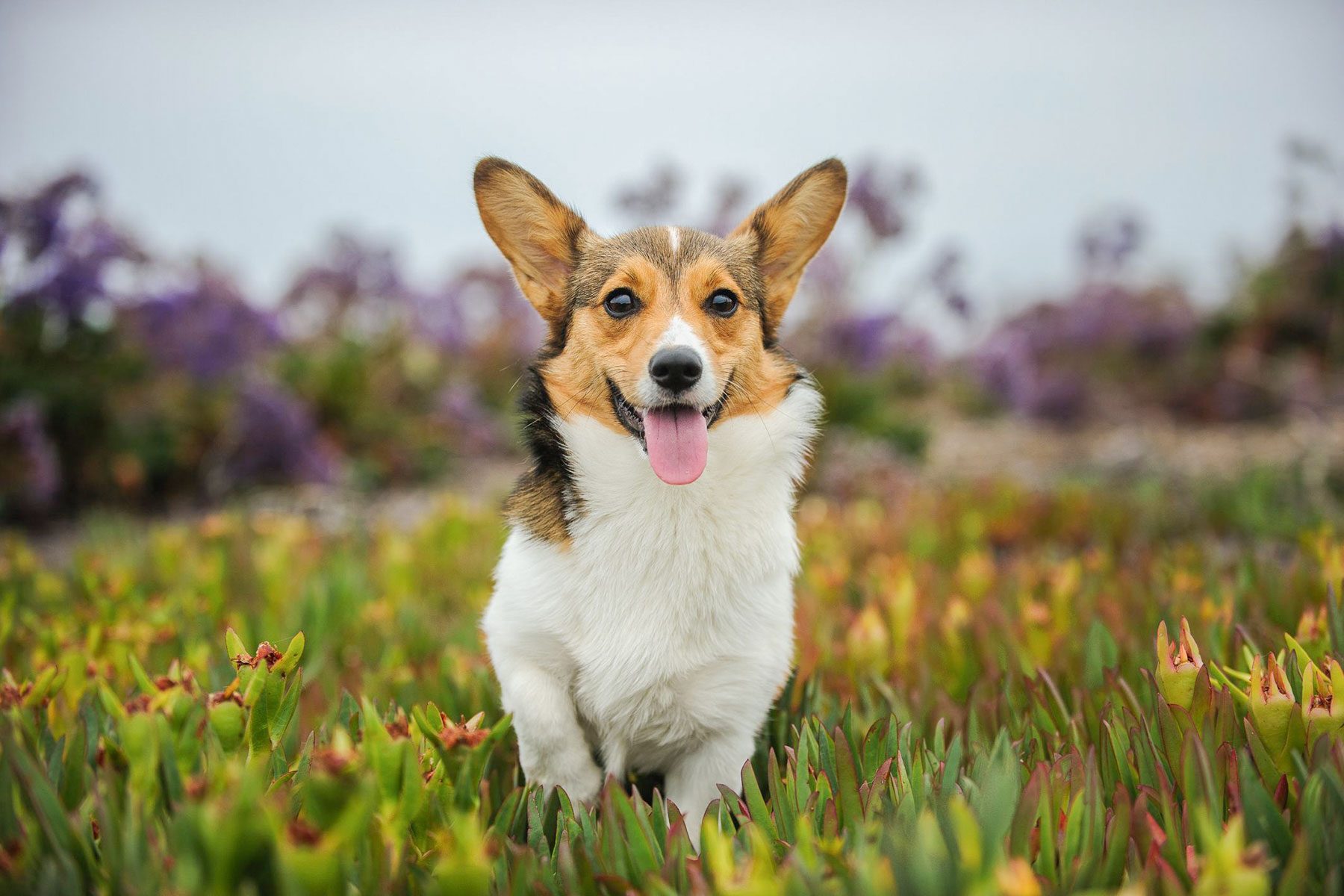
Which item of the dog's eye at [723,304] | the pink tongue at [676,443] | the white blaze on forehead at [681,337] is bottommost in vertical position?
the pink tongue at [676,443]

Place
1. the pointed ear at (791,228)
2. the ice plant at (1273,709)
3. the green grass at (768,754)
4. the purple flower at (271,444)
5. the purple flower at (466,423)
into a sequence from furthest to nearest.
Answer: the purple flower at (466,423) < the purple flower at (271,444) < the pointed ear at (791,228) < the ice plant at (1273,709) < the green grass at (768,754)

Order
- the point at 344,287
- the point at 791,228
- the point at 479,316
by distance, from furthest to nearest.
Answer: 1. the point at 479,316
2. the point at 344,287
3. the point at 791,228

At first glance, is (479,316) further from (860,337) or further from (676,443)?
(676,443)

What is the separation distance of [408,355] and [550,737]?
27.0 feet

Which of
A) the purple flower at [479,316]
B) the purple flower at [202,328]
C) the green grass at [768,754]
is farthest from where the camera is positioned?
the purple flower at [479,316]

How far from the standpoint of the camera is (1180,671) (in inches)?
77.3

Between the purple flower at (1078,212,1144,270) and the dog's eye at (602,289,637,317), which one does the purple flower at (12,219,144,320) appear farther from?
the purple flower at (1078,212,1144,270)

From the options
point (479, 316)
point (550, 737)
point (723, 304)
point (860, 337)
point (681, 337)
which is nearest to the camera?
point (550, 737)

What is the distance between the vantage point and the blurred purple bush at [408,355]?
238 inches

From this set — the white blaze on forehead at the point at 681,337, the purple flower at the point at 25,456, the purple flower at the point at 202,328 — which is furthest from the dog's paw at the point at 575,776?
the purple flower at the point at 202,328

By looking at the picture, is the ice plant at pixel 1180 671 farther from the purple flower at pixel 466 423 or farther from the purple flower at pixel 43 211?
the purple flower at pixel 466 423

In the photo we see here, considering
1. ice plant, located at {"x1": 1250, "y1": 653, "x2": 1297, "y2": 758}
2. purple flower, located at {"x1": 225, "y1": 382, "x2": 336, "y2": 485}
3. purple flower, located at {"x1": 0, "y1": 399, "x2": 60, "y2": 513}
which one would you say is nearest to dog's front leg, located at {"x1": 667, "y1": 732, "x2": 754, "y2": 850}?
ice plant, located at {"x1": 1250, "y1": 653, "x2": 1297, "y2": 758}

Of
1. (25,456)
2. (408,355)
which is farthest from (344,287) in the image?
(25,456)

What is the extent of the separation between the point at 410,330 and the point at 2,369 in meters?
4.50
